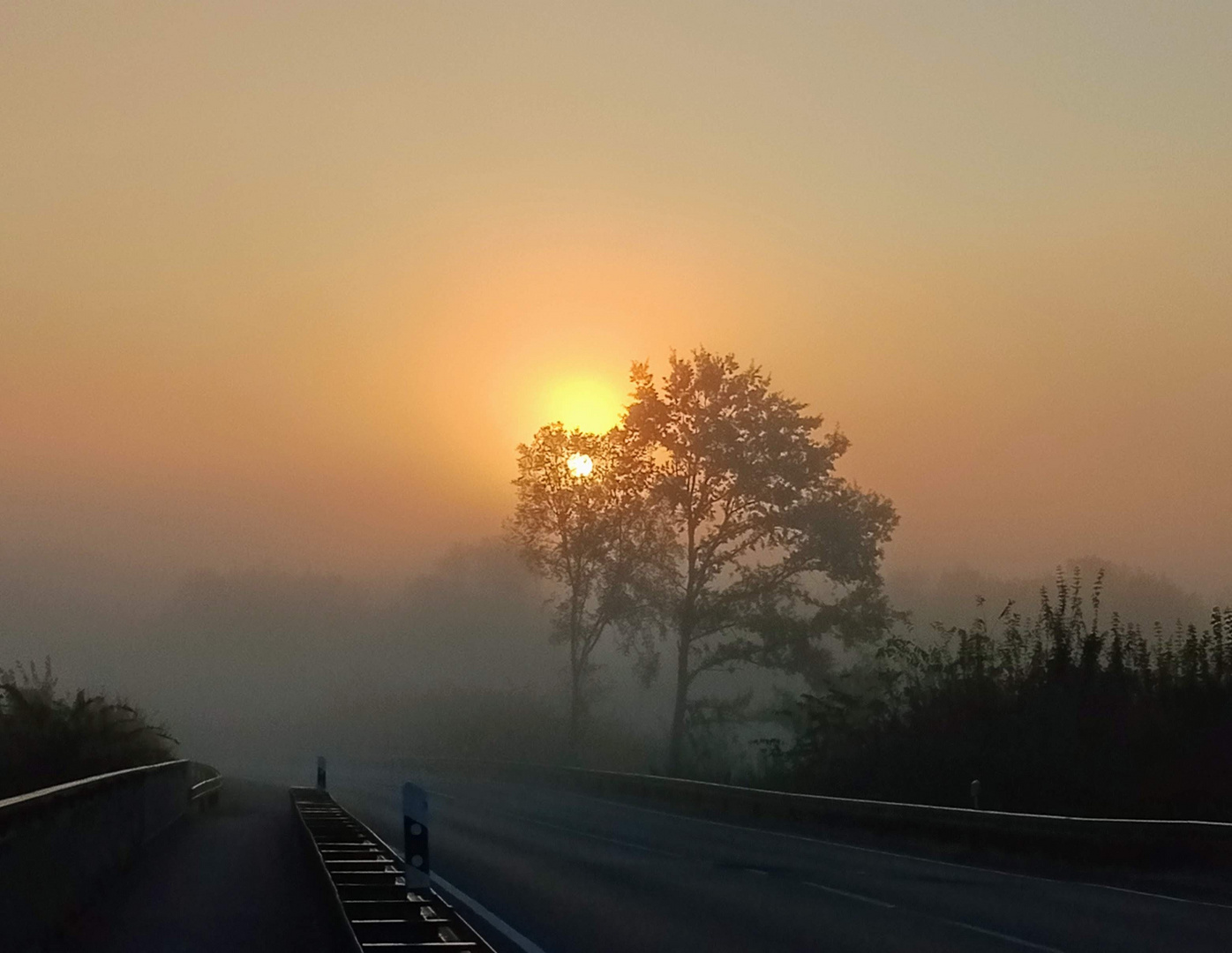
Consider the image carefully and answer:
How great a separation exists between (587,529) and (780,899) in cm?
5319

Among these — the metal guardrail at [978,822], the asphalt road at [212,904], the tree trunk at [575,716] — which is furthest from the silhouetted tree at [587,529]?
the asphalt road at [212,904]

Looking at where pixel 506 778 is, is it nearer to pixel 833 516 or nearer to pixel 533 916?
pixel 833 516

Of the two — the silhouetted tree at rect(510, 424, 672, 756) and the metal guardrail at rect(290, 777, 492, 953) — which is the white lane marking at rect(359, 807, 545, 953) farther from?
the silhouetted tree at rect(510, 424, 672, 756)

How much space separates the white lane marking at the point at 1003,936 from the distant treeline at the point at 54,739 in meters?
13.7

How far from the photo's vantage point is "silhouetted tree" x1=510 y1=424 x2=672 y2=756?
217 feet

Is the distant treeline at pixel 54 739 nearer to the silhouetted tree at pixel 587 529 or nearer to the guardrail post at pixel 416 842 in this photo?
the guardrail post at pixel 416 842

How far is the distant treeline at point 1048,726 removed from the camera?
25219 millimetres

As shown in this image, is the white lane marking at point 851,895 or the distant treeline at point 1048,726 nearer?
the white lane marking at point 851,895

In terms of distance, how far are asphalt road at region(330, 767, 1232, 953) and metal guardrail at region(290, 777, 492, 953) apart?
59 centimetres

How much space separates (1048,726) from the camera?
2845 centimetres

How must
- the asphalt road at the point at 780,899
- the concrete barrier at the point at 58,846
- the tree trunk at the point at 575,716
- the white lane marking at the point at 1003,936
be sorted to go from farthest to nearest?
the tree trunk at the point at 575,716
the asphalt road at the point at 780,899
the white lane marking at the point at 1003,936
the concrete barrier at the point at 58,846

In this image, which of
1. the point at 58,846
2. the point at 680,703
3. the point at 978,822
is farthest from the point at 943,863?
the point at 680,703

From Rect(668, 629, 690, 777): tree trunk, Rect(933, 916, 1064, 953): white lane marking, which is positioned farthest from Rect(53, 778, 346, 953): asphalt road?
Rect(668, 629, 690, 777): tree trunk

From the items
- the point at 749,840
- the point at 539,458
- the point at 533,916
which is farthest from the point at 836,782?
the point at 539,458
